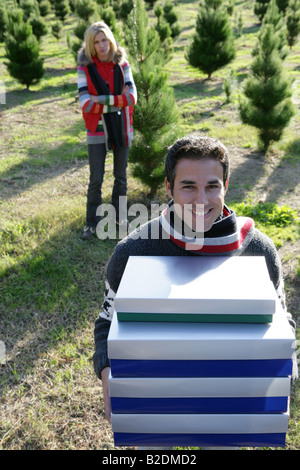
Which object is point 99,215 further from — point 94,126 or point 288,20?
point 288,20

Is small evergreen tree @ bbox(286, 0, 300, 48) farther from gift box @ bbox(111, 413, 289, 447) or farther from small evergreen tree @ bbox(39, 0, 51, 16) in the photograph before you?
gift box @ bbox(111, 413, 289, 447)

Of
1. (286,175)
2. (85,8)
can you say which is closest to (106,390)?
(286,175)

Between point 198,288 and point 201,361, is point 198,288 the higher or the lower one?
the higher one

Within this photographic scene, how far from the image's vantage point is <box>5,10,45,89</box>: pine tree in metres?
11.9

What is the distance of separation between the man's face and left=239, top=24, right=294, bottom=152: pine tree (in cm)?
618

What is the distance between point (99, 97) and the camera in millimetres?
4199

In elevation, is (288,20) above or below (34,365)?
above

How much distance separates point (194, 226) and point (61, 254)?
3.34 meters

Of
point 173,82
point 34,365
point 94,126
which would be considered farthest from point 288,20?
point 34,365

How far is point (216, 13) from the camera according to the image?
12.9m

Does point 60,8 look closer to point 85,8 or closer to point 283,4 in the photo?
point 283,4

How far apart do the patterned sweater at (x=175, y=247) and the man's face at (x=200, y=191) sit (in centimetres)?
5
